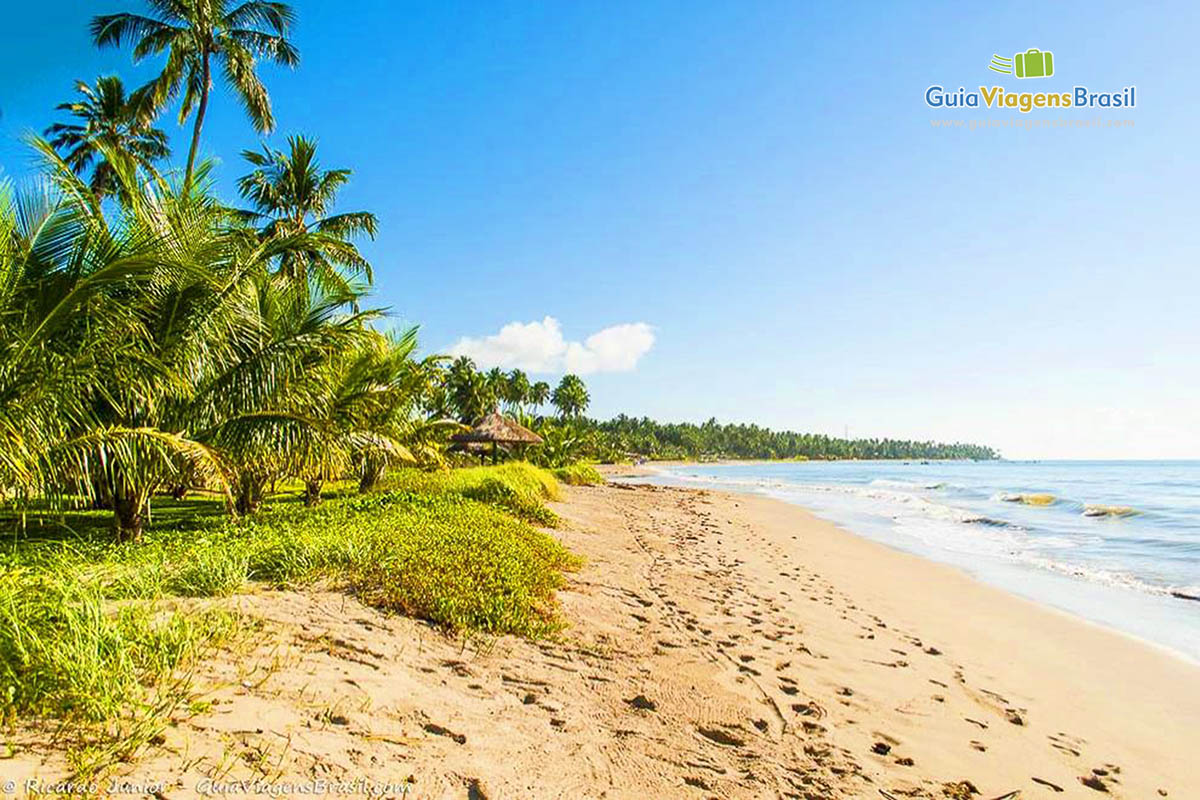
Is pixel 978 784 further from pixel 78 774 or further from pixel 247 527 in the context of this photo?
pixel 247 527

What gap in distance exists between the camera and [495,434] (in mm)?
26047

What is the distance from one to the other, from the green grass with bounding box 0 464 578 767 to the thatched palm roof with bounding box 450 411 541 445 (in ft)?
47.5

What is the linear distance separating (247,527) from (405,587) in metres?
5.01

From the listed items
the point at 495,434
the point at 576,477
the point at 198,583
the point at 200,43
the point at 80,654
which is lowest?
the point at 576,477

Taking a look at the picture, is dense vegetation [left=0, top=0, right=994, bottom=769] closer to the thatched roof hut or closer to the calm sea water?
the calm sea water

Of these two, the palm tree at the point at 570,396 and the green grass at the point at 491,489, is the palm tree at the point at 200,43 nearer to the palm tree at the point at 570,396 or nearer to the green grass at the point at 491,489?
the green grass at the point at 491,489

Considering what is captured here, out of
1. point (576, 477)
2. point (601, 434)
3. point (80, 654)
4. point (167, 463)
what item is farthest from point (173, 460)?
point (601, 434)

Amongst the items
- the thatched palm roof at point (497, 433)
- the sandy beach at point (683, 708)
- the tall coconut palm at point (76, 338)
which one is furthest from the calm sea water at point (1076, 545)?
the thatched palm roof at point (497, 433)

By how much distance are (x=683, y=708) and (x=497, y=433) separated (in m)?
22.6

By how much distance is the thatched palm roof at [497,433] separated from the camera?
25.9 m

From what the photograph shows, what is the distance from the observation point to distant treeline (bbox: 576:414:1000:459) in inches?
4271

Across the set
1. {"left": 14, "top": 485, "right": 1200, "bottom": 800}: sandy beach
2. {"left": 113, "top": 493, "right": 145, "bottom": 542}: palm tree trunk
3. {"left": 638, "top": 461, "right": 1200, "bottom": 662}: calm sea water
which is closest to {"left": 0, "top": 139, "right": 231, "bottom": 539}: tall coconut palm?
{"left": 113, "top": 493, "right": 145, "bottom": 542}: palm tree trunk

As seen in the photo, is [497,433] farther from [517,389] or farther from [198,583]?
[517,389]

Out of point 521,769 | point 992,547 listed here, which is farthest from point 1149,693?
point 992,547
